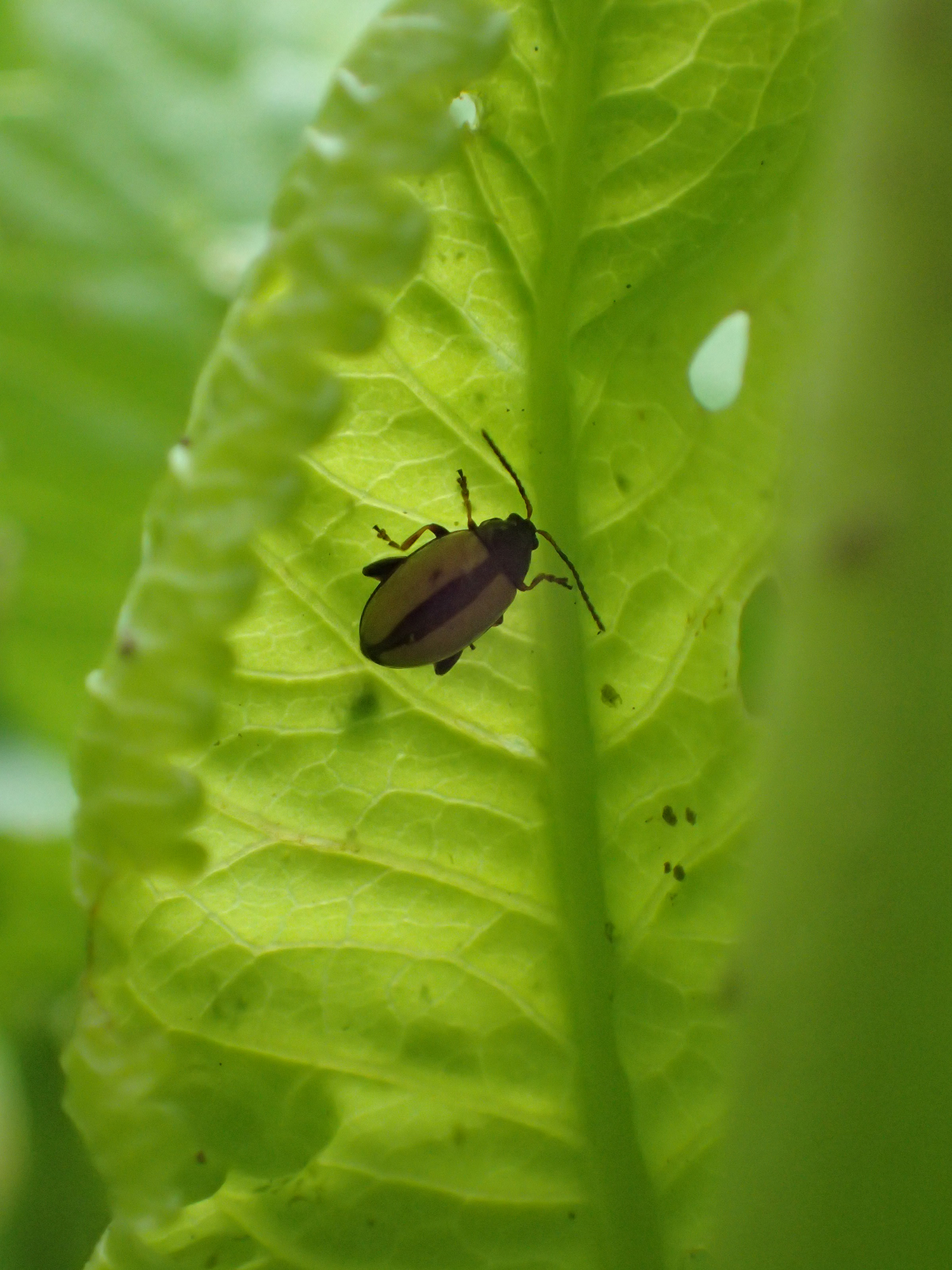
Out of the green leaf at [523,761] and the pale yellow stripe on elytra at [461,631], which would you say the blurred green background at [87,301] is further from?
the green leaf at [523,761]

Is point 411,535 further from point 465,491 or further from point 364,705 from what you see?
point 364,705

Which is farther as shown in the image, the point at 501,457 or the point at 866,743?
the point at 501,457

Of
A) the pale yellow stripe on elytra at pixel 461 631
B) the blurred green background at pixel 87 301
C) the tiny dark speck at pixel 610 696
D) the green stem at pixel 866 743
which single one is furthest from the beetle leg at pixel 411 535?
the blurred green background at pixel 87 301

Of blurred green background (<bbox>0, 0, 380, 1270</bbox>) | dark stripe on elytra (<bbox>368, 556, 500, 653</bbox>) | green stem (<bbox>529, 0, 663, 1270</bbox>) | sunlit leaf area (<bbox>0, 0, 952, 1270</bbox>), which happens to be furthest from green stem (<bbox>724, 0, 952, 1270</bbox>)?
blurred green background (<bbox>0, 0, 380, 1270</bbox>)

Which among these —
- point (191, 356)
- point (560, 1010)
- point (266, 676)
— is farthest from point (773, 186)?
point (191, 356)

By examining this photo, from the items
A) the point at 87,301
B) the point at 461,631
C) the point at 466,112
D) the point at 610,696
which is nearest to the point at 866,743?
the point at 610,696

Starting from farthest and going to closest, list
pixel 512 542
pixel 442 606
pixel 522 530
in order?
pixel 442 606
pixel 512 542
pixel 522 530

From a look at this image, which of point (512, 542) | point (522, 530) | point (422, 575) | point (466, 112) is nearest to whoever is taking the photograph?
point (466, 112)
